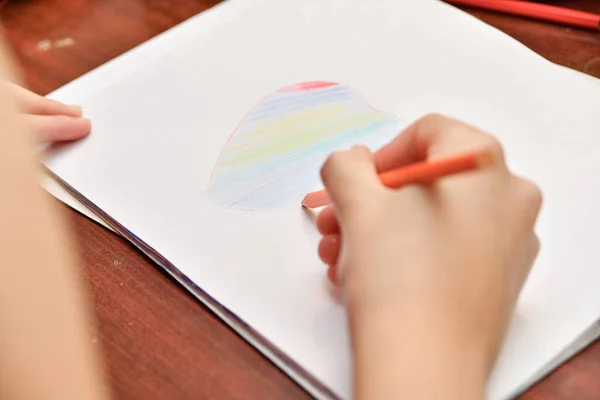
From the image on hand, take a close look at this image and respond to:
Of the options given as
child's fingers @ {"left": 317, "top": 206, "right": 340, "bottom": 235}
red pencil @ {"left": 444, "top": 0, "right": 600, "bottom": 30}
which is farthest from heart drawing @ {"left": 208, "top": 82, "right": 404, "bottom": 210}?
red pencil @ {"left": 444, "top": 0, "right": 600, "bottom": 30}

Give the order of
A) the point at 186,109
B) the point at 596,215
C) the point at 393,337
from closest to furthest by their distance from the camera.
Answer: the point at 393,337 → the point at 596,215 → the point at 186,109

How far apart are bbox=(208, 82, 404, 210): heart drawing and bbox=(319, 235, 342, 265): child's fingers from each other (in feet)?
0.28

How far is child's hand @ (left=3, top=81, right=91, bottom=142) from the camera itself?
0.56 metres

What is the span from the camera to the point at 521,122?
548mm

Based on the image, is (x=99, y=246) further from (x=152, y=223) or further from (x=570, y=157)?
(x=570, y=157)

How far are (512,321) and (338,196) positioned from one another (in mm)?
136

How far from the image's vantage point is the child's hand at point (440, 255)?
0.35 metres

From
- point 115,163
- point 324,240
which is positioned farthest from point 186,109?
point 324,240

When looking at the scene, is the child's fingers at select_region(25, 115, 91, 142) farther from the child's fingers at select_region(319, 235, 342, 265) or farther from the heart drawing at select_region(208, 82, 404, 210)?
the child's fingers at select_region(319, 235, 342, 265)

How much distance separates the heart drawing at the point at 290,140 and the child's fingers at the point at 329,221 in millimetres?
72

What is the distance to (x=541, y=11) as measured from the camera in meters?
0.67

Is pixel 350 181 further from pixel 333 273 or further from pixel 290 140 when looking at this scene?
pixel 290 140

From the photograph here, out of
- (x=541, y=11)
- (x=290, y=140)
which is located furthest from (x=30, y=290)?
(x=541, y=11)

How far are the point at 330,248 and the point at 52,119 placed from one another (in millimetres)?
286
